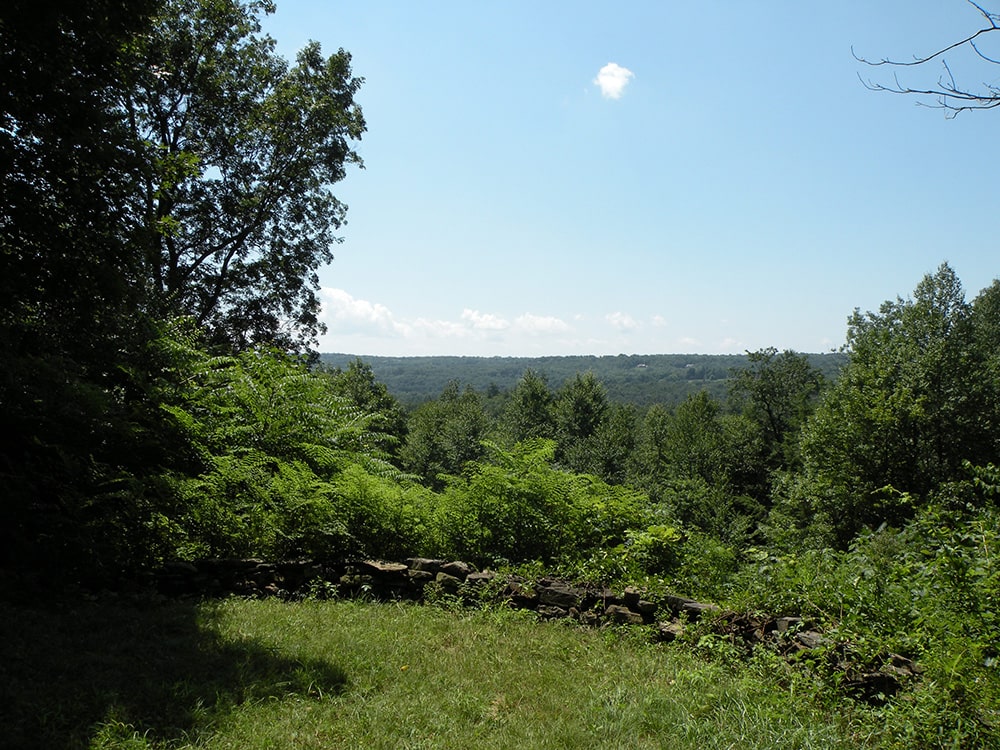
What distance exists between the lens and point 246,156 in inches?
617

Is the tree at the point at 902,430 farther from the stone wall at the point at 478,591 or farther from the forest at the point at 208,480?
the stone wall at the point at 478,591

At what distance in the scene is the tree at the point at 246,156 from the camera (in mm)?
14250

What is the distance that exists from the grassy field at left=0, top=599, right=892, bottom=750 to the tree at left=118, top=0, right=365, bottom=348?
10675mm

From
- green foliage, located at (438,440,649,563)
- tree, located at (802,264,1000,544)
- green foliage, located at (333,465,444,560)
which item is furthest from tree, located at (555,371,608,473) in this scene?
green foliage, located at (333,465,444,560)

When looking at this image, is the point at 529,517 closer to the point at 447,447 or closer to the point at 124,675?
the point at 124,675

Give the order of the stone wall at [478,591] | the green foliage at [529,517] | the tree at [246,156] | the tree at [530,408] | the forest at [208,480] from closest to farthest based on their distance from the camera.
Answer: the forest at [208,480], the stone wall at [478,591], the green foliage at [529,517], the tree at [246,156], the tree at [530,408]

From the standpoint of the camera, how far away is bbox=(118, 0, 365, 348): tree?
46.8ft

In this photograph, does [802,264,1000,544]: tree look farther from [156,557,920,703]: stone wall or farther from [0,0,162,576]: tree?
[0,0,162,576]: tree

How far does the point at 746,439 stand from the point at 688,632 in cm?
3137

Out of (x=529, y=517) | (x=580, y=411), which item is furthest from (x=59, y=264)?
(x=580, y=411)

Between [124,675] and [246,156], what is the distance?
49.8 ft

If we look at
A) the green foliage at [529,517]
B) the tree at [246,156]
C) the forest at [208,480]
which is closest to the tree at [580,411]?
the tree at [246,156]

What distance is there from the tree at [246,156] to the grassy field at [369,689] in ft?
35.0

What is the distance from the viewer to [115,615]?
4645 millimetres
